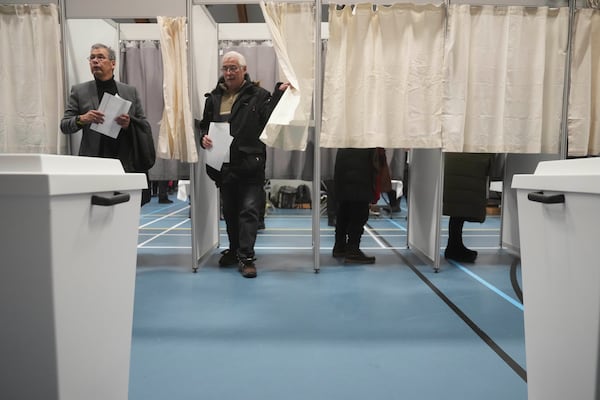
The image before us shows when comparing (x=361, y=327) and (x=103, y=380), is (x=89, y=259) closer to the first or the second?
(x=103, y=380)

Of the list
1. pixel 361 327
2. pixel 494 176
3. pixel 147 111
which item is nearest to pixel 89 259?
pixel 361 327

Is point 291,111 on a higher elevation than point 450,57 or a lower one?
lower

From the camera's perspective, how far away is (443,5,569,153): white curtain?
248 cm

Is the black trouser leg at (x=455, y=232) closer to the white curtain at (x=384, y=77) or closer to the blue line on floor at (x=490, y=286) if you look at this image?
the blue line on floor at (x=490, y=286)

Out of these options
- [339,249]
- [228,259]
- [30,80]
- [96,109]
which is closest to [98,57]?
[96,109]

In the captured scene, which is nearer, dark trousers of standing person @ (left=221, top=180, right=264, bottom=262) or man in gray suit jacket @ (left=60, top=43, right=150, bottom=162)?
man in gray suit jacket @ (left=60, top=43, right=150, bottom=162)

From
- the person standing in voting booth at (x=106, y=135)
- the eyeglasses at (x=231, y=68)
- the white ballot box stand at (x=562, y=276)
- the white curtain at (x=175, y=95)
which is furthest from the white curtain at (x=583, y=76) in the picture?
the person standing in voting booth at (x=106, y=135)

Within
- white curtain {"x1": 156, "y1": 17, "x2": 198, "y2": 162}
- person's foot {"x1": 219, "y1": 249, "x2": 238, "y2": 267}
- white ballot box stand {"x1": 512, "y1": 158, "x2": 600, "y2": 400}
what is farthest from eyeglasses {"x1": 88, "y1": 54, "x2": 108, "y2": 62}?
white ballot box stand {"x1": 512, "y1": 158, "x2": 600, "y2": 400}

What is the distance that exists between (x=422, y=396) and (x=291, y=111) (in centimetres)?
167

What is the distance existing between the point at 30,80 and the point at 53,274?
2.62m

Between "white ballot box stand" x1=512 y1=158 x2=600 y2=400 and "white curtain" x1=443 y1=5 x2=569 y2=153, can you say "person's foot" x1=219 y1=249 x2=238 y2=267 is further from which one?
"white ballot box stand" x1=512 y1=158 x2=600 y2=400

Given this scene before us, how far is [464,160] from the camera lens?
2.80 metres

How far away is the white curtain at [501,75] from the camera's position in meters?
2.48

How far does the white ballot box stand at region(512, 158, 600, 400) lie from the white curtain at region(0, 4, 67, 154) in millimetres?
2838
